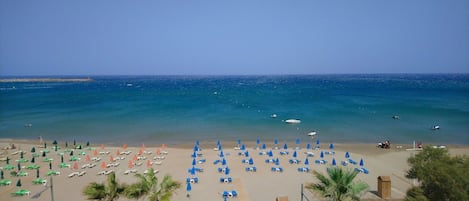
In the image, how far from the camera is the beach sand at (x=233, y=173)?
21953 mm

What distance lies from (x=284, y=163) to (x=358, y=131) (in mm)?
20370

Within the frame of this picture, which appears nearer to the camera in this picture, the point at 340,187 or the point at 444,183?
the point at 340,187

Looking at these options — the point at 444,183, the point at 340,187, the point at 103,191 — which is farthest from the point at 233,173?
the point at 444,183

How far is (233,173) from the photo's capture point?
86.5 ft

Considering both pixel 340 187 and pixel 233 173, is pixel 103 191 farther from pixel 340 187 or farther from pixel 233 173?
pixel 233 173

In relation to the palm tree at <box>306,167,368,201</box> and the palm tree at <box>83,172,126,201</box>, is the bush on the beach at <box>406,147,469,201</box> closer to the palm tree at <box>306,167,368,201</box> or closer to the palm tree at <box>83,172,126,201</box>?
the palm tree at <box>306,167,368,201</box>

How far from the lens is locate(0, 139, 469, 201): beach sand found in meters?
22.0

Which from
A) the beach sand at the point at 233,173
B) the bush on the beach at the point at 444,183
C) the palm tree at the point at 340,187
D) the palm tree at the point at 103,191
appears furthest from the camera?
the beach sand at the point at 233,173

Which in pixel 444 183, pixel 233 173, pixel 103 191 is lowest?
pixel 233 173

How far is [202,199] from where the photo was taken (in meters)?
21.1

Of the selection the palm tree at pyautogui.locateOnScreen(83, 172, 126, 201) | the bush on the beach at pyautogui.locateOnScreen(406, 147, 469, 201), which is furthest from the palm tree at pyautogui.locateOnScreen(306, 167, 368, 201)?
the palm tree at pyautogui.locateOnScreen(83, 172, 126, 201)

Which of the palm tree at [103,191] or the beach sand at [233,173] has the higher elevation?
the palm tree at [103,191]

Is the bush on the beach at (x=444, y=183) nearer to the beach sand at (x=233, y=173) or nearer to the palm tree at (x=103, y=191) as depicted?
the beach sand at (x=233, y=173)

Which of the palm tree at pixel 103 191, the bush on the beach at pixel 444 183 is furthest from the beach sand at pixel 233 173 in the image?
the palm tree at pixel 103 191
